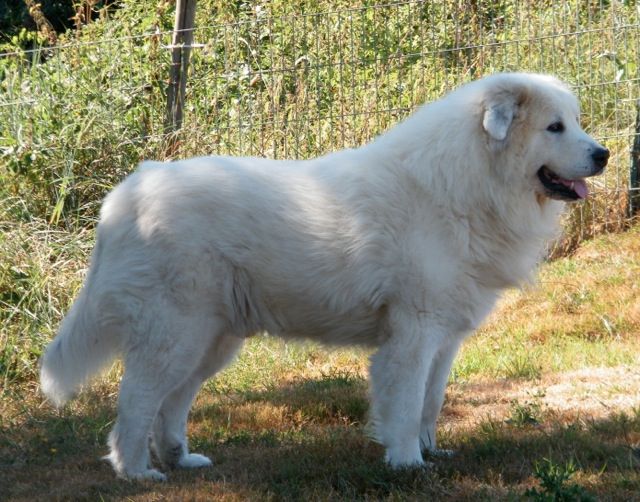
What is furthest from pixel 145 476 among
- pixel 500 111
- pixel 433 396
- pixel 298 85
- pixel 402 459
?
pixel 298 85

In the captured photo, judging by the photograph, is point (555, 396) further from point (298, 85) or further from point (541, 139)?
point (298, 85)

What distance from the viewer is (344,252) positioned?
4.50 metres

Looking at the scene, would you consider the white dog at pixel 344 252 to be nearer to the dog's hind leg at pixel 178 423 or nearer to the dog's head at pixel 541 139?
the dog's head at pixel 541 139

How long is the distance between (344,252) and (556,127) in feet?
3.85

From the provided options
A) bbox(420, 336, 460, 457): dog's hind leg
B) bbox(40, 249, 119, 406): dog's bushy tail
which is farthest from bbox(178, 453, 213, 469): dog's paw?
bbox(420, 336, 460, 457): dog's hind leg

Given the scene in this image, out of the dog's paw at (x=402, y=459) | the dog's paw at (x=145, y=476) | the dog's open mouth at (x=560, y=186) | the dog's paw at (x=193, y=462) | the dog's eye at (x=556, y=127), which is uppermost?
the dog's eye at (x=556, y=127)

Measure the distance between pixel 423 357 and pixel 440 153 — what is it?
3.20ft

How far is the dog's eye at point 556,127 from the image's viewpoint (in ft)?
15.0

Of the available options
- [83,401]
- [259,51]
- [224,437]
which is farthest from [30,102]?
[224,437]

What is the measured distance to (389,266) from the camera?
445cm

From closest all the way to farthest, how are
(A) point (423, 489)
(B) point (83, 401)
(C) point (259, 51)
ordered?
(A) point (423, 489), (B) point (83, 401), (C) point (259, 51)

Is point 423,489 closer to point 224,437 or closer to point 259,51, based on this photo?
point 224,437

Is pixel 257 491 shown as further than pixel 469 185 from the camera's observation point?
No

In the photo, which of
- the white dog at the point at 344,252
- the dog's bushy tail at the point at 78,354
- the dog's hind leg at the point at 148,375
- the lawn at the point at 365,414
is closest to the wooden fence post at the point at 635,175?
the lawn at the point at 365,414
